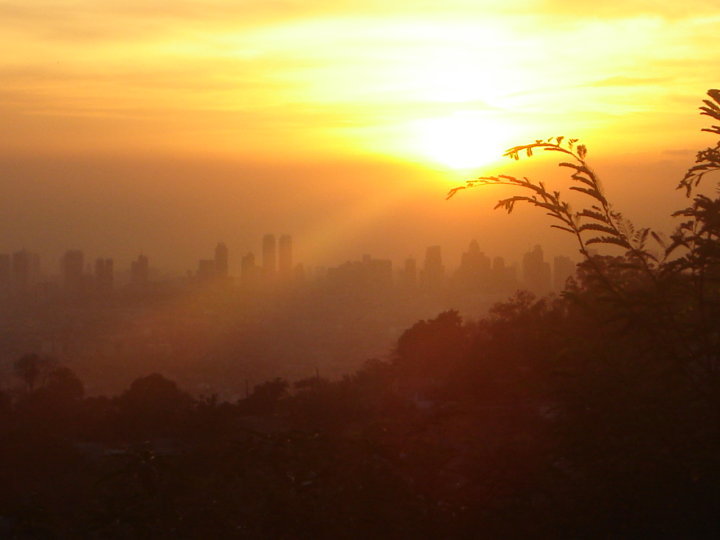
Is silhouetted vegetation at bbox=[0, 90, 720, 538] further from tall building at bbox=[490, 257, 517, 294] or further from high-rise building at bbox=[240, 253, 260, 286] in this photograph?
high-rise building at bbox=[240, 253, 260, 286]

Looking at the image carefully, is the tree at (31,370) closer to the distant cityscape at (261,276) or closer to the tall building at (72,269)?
the distant cityscape at (261,276)

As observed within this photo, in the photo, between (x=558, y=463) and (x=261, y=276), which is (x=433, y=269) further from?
(x=558, y=463)

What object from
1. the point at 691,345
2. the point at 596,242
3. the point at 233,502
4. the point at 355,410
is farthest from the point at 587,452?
the point at 355,410

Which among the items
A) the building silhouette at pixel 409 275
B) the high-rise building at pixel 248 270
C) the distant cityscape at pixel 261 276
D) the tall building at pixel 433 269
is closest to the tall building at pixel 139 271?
the distant cityscape at pixel 261 276

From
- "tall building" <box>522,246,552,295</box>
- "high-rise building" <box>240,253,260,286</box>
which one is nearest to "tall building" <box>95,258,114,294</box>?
"high-rise building" <box>240,253,260,286</box>

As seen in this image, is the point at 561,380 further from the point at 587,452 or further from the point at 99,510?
the point at 99,510

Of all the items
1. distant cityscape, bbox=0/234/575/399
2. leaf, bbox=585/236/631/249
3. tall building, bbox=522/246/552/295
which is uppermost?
leaf, bbox=585/236/631/249

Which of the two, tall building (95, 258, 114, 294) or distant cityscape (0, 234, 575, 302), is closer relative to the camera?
distant cityscape (0, 234, 575, 302)
